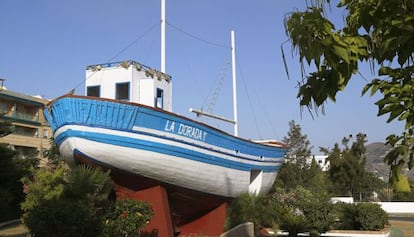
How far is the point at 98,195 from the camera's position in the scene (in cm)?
1434

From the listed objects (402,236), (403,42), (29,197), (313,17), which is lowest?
(402,236)

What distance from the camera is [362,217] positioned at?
2292cm

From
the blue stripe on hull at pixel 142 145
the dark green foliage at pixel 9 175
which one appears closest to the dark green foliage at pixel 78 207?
the blue stripe on hull at pixel 142 145

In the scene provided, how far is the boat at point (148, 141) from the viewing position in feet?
48.8

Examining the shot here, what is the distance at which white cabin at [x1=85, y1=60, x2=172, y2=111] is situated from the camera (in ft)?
58.4

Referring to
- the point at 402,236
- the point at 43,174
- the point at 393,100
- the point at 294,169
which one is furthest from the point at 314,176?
the point at 393,100

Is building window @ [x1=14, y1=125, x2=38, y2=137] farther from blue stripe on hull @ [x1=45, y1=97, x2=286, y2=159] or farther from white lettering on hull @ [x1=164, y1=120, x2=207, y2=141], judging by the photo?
white lettering on hull @ [x1=164, y1=120, x2=207, y2=141]

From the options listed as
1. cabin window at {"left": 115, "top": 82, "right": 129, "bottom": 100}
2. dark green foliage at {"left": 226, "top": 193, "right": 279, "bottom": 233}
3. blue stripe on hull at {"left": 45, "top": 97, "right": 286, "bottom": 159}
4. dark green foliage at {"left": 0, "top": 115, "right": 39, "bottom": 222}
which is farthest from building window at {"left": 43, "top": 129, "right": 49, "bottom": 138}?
blue stripe on hull at {"left": 45, "top": 97, "right": 286, "bottom": 159}

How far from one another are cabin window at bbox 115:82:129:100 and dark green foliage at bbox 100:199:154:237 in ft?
14.3

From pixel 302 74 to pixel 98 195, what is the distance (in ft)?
42.7

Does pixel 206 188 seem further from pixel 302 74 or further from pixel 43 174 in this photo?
pixel 302 74

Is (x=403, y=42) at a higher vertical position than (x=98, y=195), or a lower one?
higher

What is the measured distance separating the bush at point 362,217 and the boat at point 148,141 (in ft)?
21.1

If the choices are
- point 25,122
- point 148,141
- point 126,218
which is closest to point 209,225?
point 126,218
